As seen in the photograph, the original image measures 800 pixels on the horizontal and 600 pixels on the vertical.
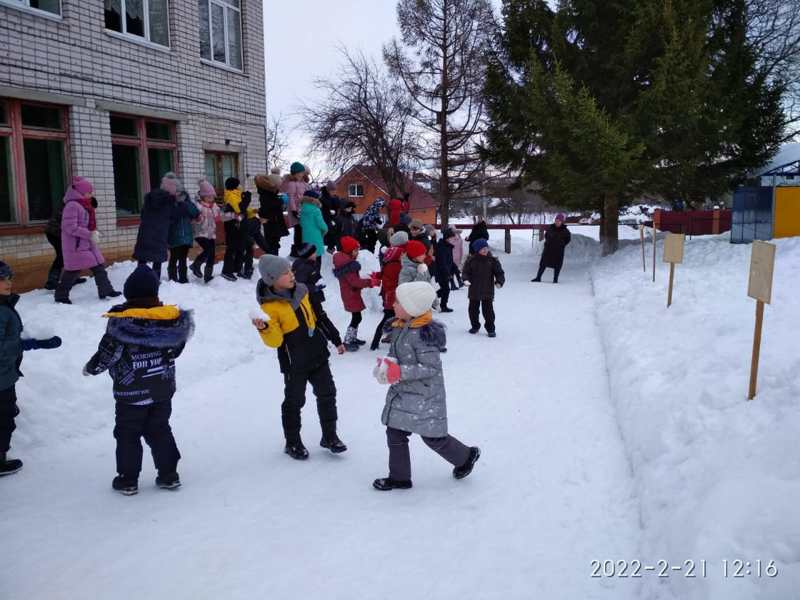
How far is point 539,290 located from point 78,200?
10.1 metres

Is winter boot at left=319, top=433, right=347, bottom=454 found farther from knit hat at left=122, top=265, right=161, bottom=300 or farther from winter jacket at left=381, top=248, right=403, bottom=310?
winter jacket at left=381, top=248, right=403, bottom=310

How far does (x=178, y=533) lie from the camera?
4281mm

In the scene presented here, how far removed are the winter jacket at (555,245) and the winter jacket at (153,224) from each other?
10.1 metres

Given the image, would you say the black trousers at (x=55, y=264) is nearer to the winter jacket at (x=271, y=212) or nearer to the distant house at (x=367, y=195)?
the winter jacket at (x=271, y=212)

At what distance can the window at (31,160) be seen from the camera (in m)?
9.74

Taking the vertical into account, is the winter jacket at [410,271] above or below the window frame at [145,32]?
below

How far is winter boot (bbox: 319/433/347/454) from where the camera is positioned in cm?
556

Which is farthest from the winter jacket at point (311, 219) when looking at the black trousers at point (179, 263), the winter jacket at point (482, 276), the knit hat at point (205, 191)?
the winter jacket at point (482, 276)

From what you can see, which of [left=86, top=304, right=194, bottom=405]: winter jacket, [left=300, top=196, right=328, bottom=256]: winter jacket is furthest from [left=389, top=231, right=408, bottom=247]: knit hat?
[left=86, top=304, right=194, bottom=405]: winter jacket

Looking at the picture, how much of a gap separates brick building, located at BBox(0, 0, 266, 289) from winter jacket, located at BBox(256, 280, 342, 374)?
6.04 metres

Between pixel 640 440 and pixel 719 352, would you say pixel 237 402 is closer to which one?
pixel 640 440

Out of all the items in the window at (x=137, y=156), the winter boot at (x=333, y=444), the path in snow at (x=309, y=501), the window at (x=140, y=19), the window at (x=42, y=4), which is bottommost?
the path in snow at (x=309, y=501)

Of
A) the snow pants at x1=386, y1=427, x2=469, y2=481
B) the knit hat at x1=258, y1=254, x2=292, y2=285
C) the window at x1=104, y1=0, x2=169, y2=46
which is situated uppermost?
the window at x1=104, y1=0, x2=169, y2=46

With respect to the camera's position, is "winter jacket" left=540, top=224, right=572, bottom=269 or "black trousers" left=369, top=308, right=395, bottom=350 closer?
"black trousers" left=369, top=308, right=395, bottom=350
